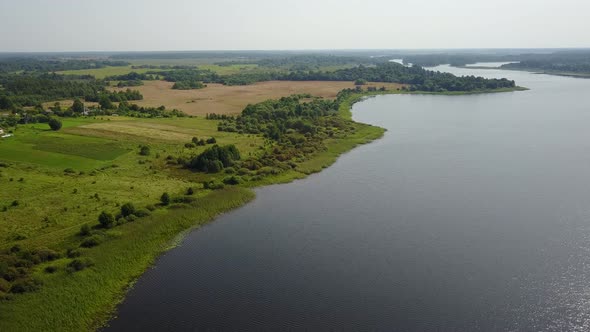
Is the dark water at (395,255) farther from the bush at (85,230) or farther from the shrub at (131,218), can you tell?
the bush at (85,230)

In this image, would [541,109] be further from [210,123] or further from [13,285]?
[13,285]

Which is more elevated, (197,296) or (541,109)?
(541,109)

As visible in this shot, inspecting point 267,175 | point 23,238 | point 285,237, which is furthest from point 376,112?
Answer: point 23,238

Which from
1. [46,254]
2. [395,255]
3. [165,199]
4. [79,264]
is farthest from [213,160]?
[395,255]

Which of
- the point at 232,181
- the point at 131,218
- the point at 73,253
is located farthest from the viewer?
the point at 232,181

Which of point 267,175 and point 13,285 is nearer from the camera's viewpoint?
point 13,285

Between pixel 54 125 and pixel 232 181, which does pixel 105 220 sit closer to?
pixel 232 181

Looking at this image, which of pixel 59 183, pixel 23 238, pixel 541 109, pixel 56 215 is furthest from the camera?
pixel 541 109
